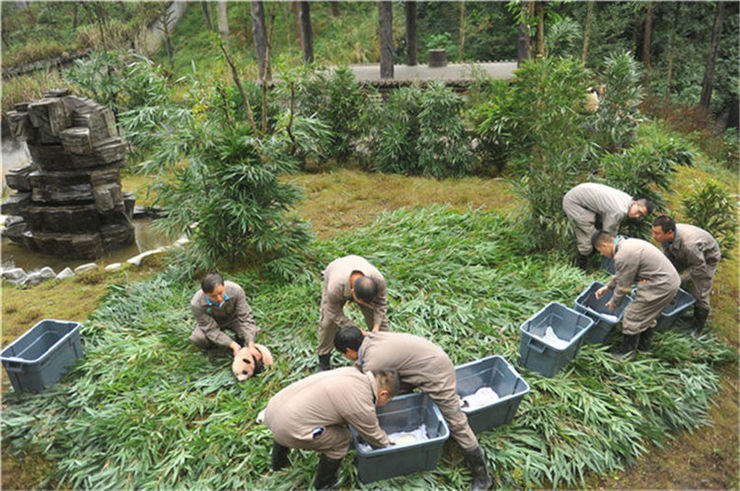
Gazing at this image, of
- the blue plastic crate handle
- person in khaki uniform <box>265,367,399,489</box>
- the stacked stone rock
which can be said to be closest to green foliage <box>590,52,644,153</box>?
the blue plastic crate handle

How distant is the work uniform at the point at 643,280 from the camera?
375 cm

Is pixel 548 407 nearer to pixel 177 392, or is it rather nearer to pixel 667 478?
pixel 667 478

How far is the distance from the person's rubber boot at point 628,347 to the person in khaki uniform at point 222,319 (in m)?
2.91

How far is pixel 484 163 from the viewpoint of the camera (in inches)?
334

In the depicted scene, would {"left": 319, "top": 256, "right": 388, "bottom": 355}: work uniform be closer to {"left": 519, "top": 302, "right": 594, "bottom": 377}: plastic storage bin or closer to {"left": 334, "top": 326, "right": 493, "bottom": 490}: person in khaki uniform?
{"left": 334, "top": 326, "right": 493, "bottom": 490}: person in khaki uniform

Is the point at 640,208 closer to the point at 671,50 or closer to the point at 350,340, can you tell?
the point at 350,340

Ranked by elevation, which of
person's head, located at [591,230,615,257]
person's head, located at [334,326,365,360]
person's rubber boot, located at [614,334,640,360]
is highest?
person's head, located at [591,230,615,257]

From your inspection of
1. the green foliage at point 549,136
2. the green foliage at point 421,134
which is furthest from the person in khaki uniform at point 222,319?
the green foliage at point 421,134

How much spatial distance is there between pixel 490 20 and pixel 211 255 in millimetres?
16588

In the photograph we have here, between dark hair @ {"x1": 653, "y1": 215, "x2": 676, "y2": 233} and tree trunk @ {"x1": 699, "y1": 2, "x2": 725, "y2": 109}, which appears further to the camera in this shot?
tree trunk @ {"x1": 699, "y1": 2, "x2": 725, "y2": 109}

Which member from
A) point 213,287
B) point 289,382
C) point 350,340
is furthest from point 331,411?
point 213,287

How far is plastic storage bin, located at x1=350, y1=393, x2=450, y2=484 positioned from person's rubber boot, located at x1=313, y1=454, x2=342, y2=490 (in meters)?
0.14

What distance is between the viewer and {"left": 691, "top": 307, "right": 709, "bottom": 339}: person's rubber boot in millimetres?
4297

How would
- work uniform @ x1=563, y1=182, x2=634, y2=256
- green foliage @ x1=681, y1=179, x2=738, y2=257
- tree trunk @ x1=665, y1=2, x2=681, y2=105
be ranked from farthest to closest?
tree trunk @ x1=665, y1=2, x2=681, y2=105 → work uniform @ x1=563, y1=182, x2=634, y2=256 → green foliage @ x1=681, y1=179, x2=738, y2=257
